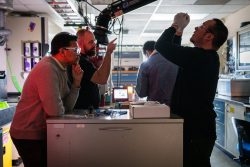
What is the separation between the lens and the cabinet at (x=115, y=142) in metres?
1.41

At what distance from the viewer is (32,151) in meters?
1.53

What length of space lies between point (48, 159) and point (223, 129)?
346 centimetres

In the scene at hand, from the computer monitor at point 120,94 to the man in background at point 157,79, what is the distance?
150cm

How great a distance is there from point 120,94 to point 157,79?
66.0 inches

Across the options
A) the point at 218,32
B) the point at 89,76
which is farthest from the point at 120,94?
the point at 218,32

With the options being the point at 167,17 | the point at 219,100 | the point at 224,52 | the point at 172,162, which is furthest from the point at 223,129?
the point at 172,162

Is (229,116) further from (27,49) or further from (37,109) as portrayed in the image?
(27,49)

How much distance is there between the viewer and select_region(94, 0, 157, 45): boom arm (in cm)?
239

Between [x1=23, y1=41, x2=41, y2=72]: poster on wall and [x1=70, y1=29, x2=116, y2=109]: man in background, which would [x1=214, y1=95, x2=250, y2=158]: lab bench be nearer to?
[x1=70, y1=29, x2=116, y2=109]: man in background

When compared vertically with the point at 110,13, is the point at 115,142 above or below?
below

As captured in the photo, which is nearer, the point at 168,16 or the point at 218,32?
the point at 218,32

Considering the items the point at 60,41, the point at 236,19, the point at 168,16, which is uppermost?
the point at 168,16

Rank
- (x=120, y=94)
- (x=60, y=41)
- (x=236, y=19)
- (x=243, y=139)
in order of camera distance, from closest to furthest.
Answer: (x=60, y=41) → (x=243, y=139) → (x=120, y=94) → (x=236, y=19)

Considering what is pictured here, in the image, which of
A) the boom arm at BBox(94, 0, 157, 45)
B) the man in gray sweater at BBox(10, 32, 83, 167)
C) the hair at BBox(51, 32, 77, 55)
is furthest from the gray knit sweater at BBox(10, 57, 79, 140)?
the boom arm at BBox(94, 0, 157, 45)
